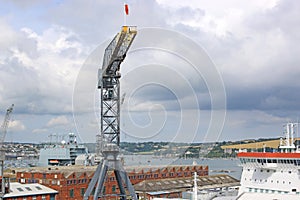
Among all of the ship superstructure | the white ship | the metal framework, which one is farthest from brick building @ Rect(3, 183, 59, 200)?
the ship superstructure

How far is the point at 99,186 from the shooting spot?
3058 centimetres

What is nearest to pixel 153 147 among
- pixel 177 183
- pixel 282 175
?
pixel 282 175

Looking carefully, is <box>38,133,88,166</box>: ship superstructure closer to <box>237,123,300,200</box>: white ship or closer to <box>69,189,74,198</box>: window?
<box>69,189,74,198</box>: window

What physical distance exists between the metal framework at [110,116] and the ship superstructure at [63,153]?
6118 centimetres

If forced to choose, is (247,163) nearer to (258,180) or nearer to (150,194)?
(258,180)

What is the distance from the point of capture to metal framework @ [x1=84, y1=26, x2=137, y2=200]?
30.3 m

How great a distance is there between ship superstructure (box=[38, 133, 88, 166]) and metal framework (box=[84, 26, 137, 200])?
61.2m

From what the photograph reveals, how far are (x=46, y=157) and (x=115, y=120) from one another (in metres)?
68.5

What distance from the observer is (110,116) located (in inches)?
1248

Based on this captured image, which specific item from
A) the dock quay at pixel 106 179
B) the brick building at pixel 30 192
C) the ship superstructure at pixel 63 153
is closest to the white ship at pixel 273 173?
the dock quay at pixel 106 179

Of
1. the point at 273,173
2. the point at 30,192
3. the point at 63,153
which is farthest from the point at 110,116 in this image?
the point at 63,153

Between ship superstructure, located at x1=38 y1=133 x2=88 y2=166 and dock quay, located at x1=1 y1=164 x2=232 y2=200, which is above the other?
ship superstructure, located at x1=38 y1=133 x2=88 y2=166

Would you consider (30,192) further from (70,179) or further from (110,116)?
(110,116)

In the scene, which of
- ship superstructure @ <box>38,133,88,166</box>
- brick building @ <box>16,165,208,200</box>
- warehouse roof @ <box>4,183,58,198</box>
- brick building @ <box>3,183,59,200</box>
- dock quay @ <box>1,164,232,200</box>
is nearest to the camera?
brick building @ <box>3,183,59,200</box>
